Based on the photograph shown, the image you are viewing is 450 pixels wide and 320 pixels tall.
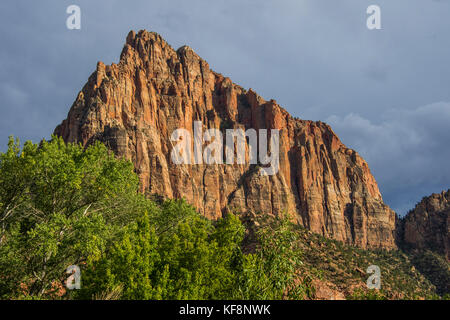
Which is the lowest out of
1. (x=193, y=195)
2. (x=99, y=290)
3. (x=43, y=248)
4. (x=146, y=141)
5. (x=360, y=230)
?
(x=99, y=290)

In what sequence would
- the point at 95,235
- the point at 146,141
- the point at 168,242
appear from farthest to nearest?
the point at 146,141
the point at 168,242
the point at 95,235

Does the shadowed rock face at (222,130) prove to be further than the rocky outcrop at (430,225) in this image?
No

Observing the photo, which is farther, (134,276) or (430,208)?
(430,208)

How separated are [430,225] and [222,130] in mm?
103633

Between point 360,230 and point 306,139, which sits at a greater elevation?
point 306,139

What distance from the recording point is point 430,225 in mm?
168375

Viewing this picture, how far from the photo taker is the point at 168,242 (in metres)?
31.0

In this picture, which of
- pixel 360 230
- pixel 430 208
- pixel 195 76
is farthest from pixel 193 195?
pixel 430 208

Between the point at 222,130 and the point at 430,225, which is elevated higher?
the point at 222,130

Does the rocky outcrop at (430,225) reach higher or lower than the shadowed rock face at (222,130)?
lower

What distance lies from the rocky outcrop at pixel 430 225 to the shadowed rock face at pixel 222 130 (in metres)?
7.97

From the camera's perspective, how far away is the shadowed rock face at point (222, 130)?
399 feet
